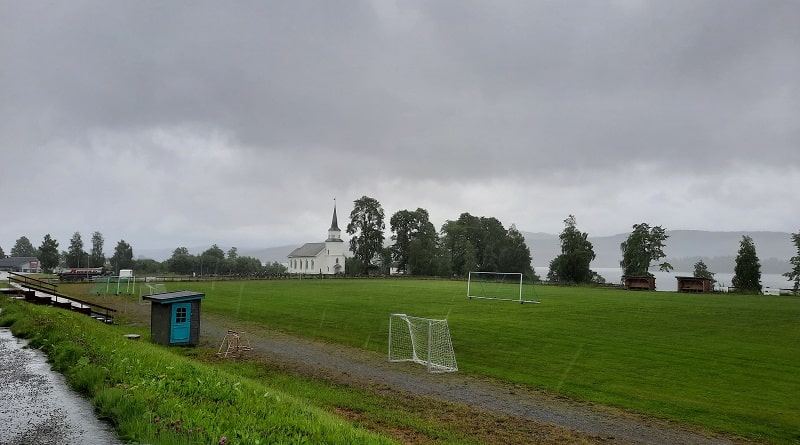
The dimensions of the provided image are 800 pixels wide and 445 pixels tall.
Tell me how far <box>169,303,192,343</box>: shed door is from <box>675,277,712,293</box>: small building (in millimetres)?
66109

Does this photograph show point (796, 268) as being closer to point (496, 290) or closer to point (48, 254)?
point (496, 290)

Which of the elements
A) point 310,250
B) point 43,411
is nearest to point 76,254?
point 310,250

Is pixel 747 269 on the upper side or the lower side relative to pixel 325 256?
lower

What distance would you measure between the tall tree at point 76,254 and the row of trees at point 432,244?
274ft

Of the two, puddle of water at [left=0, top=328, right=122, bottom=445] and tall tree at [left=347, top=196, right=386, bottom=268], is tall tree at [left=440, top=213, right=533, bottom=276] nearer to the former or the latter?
tall tree at [left=347, top=196, right=386, bottom=268]

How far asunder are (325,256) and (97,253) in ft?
225

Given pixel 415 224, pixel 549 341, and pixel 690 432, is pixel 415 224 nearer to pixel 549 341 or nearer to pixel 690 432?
pixel 549 341

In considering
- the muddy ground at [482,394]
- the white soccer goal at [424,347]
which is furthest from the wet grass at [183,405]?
the white soccer goal at [424,347]

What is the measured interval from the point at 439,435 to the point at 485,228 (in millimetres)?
118625

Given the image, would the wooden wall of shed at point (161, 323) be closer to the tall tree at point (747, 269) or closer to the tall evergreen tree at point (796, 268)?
the tall tree at point (747, 269)

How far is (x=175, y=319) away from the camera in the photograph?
18.1m

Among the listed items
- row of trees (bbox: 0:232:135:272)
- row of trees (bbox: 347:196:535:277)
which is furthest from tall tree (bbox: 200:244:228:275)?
row of trees (bbox: 347:196:535:277)

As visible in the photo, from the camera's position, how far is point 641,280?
2864 inches

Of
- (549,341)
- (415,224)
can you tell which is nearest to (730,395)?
(549,341)
